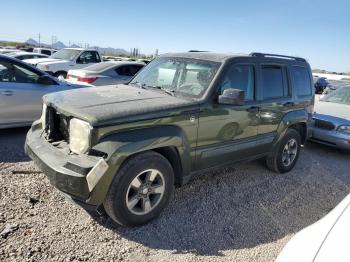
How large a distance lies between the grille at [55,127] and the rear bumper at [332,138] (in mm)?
5249

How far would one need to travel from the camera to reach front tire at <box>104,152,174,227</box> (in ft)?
10.7

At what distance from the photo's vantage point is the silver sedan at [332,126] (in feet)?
23.3

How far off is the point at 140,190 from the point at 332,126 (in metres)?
5.41

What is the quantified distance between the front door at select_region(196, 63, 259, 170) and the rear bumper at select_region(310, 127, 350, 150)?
3.00m

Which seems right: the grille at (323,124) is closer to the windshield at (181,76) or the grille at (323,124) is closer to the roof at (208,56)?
the roof at (208,56)

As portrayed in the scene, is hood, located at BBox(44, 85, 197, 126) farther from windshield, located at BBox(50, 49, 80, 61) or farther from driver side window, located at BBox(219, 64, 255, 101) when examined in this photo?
windshield, located at BBox(50, 49, 80, 61)

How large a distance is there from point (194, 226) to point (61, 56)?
1273 cm

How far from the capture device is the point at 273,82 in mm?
5109

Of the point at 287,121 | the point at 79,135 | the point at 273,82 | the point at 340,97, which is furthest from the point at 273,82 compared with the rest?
the point at 340,97

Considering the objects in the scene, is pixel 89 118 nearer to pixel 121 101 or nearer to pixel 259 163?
pixel 121 101

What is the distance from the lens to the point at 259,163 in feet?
19.8

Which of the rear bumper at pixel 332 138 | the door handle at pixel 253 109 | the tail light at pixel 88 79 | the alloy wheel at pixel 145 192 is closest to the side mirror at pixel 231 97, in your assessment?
the door handle at pixel 253 109

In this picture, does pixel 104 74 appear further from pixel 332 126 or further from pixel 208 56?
pixel 332 126

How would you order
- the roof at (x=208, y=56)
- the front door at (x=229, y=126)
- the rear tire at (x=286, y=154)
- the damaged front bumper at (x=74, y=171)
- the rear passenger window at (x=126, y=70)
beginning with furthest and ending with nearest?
the rear passenger window at (x=126, y=70), the rear tire at (x=286, y=154), the roof at (x=208, y=56), the front door at (x=229, y=126), the damaged front bumper at (x=74, y=171)
